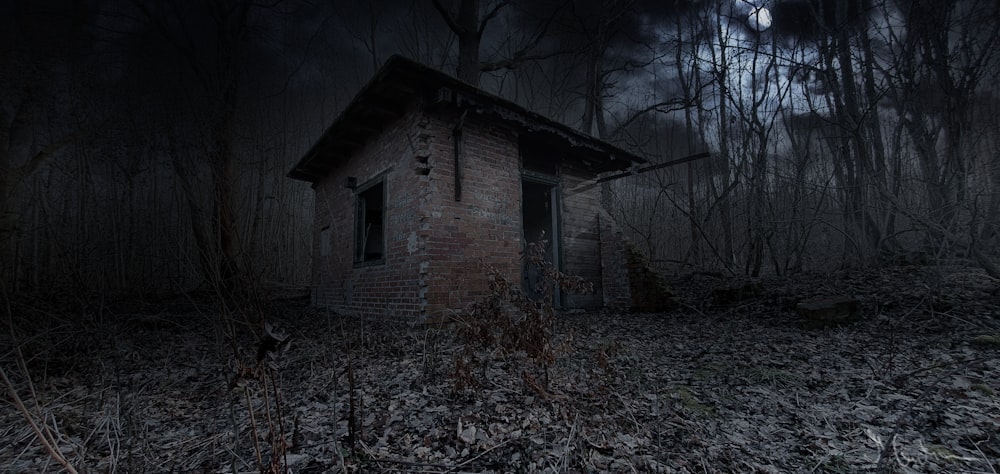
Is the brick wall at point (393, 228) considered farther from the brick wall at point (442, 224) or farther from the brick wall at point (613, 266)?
the brick wall at point (613, 266)

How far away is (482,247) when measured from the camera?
5938 mm

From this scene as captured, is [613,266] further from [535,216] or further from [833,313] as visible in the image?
[833,313]

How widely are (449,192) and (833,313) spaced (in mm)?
5412

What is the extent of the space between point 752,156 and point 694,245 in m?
3.02

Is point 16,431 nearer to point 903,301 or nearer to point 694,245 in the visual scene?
point 903,301

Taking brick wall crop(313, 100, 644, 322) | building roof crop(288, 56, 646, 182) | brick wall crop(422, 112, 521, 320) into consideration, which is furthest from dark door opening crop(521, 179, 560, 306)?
brick wall crop(422, 112, 521, 320)

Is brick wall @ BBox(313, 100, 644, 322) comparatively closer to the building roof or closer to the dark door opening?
the building roof

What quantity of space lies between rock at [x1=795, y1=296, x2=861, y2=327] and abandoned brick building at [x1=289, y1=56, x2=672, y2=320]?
2.76m

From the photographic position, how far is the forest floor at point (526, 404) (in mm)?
2084

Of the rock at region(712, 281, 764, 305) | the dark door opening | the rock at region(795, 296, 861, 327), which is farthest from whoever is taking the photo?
the dark door opening

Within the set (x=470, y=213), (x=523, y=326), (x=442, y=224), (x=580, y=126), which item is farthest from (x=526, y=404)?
(x=580, y=126)

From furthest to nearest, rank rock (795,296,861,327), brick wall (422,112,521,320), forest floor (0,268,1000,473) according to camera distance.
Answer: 1. brick wall (422,112,521,320)
2. rock (795,296,861,327)
3. forest floor (0,268,1000,473)

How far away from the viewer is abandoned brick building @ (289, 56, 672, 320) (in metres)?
5.50

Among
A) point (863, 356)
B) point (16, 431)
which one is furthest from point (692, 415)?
point (16, 431)
